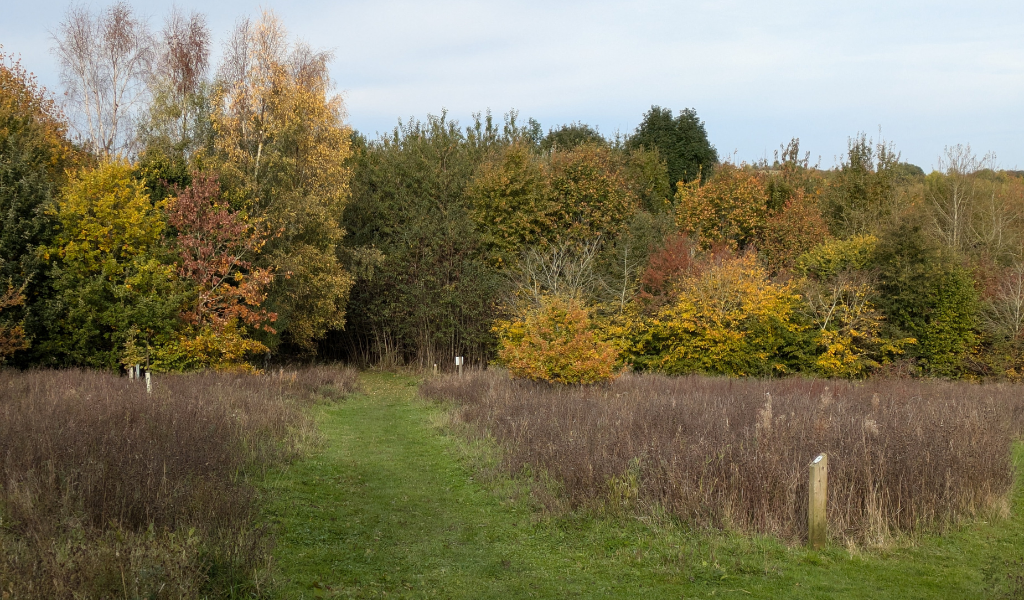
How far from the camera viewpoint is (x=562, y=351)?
55.9ft

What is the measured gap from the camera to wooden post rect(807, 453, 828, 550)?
729 centimetres

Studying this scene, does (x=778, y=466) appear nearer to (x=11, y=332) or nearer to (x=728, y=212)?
(x=11, y=332)

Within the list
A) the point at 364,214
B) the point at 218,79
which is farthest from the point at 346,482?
the point at 364,214

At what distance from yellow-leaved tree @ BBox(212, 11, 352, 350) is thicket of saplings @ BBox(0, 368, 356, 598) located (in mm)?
15331

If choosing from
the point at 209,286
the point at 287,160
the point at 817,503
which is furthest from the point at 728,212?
the point at 817,503

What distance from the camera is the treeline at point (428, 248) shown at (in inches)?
818

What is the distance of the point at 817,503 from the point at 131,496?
687 cm

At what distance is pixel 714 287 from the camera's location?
85.3 ft

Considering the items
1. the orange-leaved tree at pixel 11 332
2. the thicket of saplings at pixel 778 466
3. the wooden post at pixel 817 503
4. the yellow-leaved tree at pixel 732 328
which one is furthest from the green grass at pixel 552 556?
the yellow-leaved tree at pixel 732 328

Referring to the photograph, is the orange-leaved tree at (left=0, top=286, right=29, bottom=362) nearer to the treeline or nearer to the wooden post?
the treeline

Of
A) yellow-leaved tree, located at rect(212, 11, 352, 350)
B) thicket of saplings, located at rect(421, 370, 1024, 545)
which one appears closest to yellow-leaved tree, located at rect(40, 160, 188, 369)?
yellow-leaved tree, located at rect(212, 11, 352, 350)

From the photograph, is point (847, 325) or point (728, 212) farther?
point (728, 212)

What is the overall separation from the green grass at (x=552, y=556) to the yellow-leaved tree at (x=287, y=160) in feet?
60.5

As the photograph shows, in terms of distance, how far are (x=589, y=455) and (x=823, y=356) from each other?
19099mm
